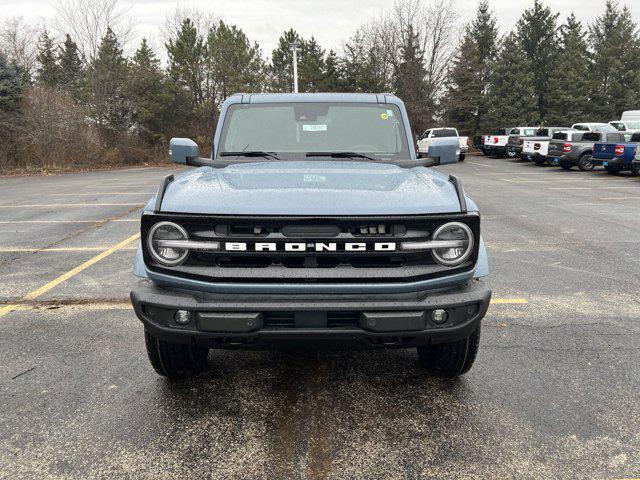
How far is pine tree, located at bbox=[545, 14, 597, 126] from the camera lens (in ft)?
157

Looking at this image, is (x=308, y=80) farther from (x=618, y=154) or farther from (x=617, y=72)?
(x=618, y=154)

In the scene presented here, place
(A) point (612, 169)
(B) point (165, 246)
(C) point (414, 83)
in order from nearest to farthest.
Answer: (B) point (165, 246) → (A) point (612, 169) → (C) point (414, 83)

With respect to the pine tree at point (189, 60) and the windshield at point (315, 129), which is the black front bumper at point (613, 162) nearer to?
the windshield at point (315, 129)

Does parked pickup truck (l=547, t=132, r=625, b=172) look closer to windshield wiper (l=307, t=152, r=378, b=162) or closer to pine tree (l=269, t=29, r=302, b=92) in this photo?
windshield wiper (l=307, t=152, r=378, b=162)

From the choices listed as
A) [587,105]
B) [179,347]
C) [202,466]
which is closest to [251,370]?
[179,347]

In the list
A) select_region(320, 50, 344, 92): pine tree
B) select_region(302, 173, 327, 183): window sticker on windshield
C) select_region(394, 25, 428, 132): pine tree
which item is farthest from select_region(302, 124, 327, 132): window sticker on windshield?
select_region(320, 50, 344, 92): pine tree

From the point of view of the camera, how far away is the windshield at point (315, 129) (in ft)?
13.1

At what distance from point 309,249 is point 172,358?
1235 mm

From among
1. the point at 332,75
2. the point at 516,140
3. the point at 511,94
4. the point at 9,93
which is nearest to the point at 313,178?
the point at 9,93

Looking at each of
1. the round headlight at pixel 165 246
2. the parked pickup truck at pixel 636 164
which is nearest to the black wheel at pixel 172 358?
the round headlight at pixel 165 246

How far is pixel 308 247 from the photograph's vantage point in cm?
260

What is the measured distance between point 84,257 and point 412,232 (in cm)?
569

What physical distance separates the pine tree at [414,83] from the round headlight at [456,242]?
42.3m

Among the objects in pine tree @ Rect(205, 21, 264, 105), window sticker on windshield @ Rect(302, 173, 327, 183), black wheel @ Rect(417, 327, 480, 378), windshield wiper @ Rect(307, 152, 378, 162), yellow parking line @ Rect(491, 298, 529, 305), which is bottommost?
yellow parking line @ Rect(491, 298, 529, 305)
